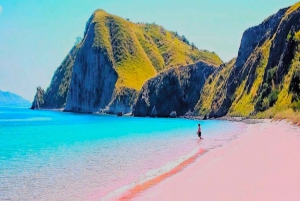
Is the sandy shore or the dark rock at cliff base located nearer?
the sandy shore

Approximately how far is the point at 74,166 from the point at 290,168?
1371cm

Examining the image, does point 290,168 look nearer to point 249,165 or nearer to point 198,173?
point 249,165

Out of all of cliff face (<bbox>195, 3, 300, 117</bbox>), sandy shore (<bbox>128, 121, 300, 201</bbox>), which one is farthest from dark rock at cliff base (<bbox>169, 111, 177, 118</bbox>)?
sandy shore (<bbox>128, 121, 300, 201</bbox>)

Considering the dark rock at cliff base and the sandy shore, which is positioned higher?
the dark rock at cliff base

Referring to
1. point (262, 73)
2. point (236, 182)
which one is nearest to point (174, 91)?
point (262, 73)

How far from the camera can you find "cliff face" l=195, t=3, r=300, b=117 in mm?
82062

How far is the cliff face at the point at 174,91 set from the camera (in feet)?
524

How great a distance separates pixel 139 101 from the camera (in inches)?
6845

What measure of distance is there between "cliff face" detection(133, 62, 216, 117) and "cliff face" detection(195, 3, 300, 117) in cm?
783

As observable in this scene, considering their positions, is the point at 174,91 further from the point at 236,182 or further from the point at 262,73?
the point at 236,182

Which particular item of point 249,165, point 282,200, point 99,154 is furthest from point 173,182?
point 99,154

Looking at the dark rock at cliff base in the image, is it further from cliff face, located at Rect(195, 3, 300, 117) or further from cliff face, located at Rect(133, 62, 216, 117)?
cliff face, located at Rect(195, 3, 300, 117)

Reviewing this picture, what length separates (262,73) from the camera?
4151 inches

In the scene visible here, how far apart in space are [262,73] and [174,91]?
208 feet
